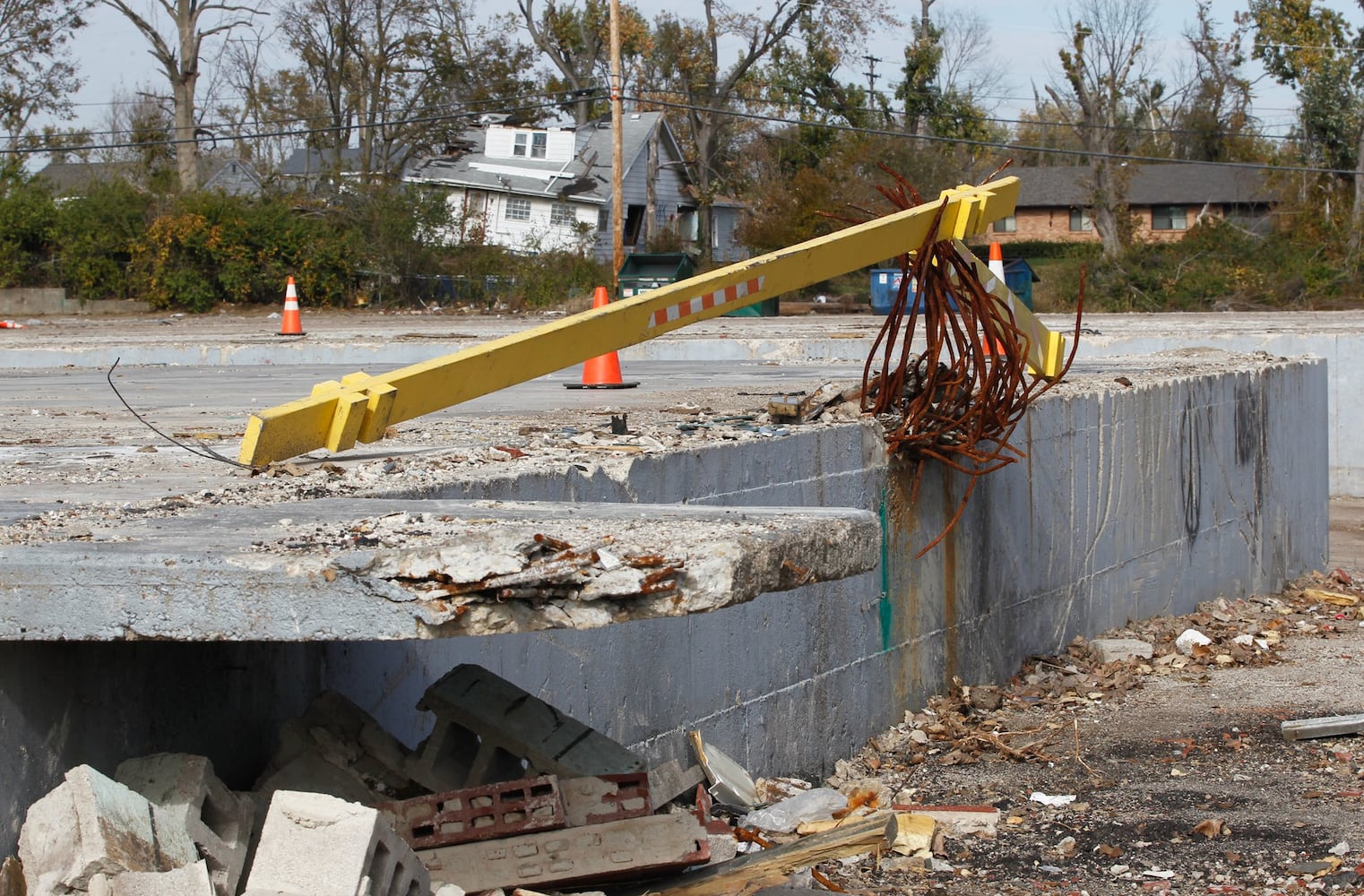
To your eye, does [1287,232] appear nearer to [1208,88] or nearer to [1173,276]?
[1173,276]

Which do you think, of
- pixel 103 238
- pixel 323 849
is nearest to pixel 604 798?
pixel 323 849

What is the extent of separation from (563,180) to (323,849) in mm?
42965

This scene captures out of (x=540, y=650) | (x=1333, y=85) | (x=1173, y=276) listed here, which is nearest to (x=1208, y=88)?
(x=1333, y=85)

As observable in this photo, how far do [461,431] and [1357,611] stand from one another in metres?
7.28

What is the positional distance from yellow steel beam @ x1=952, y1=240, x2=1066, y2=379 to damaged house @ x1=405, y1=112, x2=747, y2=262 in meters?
35.6

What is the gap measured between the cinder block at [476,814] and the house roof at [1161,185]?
174ft

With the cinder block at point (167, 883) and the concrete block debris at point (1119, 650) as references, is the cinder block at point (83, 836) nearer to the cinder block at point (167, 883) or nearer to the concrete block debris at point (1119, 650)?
the cinder block at point (167, 883)

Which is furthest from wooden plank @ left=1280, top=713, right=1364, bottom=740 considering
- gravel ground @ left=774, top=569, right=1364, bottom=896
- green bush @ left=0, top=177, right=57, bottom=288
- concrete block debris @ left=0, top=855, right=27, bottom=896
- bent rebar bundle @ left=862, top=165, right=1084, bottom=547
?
green bush @ left=0, top=177, right=57, bottom=288

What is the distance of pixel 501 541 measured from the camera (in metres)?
2.99

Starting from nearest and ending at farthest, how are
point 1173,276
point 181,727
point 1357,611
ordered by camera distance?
point 181,727 → point 1357,611 → point 1173,276

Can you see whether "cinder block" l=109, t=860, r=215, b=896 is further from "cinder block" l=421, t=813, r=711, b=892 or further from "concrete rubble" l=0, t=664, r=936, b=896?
"cinder block" l=421, t=813, r=711, b=892

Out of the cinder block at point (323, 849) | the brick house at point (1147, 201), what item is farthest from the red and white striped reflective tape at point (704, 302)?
the brick house at point (1147, 201)

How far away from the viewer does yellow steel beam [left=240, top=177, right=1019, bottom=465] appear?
4473 millimetres

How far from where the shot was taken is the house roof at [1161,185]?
54.7 metres
